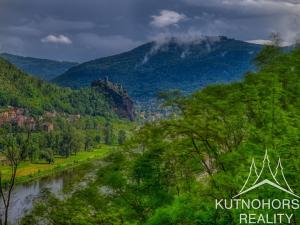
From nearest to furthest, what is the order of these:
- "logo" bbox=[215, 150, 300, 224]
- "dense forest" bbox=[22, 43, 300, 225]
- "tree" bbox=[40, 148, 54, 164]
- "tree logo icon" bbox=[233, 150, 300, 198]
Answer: "logo" bbox=[215, 150, 300, 224]
"tree logo icon" bbox=[233, 150, 300, 198]
"dense forest" bbox=[22, 43, 300, 225]
"tree" bbox=[40, 148, 54, 164]

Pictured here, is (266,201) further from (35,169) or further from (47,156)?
(47,156)

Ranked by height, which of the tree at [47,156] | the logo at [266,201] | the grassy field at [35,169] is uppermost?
the logo at [266,201]

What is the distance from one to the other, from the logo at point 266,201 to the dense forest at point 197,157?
10.1 inches

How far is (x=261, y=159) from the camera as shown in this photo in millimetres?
21906

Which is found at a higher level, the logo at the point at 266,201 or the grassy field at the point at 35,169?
the logo at the point at 266,201

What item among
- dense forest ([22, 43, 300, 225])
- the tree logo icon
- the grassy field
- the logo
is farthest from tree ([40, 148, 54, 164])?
the tree logo icon

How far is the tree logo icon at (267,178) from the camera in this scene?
835 inches

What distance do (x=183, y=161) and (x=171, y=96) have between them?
6.80 m

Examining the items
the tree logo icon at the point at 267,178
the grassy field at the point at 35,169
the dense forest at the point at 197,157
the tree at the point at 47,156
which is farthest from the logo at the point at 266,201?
the tree at the point at 47,156

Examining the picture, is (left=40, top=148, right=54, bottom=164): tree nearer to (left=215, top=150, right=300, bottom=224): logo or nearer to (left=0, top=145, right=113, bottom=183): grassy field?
(left=0, top=145, right=113, bottom=183): grassy field

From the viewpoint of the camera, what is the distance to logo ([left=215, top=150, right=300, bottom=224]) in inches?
810

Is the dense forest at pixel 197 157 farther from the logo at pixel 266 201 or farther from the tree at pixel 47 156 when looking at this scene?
the tree at pixel 47 156

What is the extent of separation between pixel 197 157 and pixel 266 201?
12.6m

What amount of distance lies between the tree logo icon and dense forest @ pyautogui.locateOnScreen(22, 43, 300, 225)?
0.90 ft
